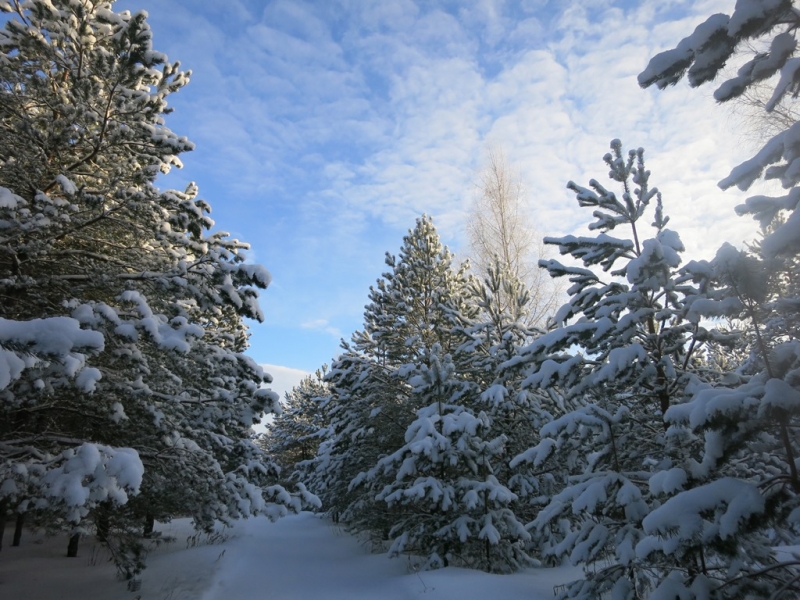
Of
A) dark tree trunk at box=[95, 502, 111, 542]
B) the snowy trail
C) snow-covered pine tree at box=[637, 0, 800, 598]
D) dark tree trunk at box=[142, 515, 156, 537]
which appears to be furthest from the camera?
dark tree trunk at box=[142, 515, 156, 537]

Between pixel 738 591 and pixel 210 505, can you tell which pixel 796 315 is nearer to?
pixel 738 591

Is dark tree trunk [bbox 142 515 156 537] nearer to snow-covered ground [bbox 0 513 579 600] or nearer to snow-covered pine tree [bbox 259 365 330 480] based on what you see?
snow-covered ground [bbox 0 513 579 600]

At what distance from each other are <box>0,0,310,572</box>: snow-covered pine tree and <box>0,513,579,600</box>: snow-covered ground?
265cm

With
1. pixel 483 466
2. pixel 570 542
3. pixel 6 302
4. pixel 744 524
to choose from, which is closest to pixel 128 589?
pixel 6 302

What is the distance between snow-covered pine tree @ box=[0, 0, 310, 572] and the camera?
5.02m

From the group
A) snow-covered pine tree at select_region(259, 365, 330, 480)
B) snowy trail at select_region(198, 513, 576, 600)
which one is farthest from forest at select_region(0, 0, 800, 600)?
snow-covered pine tree at select_region(259, 365, 330, 480)

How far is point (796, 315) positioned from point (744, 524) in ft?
4.67

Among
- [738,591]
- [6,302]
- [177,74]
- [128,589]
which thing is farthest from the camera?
[128,589]

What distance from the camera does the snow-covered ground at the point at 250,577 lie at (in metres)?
7.05

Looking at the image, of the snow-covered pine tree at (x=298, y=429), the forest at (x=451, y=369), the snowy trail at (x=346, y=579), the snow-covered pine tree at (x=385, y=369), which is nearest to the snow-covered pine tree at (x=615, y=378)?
the forest at (x=451, y=369)

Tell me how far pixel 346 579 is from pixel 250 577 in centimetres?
224

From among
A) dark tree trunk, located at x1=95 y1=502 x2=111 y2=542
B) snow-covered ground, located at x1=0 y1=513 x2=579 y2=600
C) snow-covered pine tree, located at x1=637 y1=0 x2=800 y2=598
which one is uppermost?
snow-covered pine tree, located at x1=637 y1=0 x2=800 y2=598

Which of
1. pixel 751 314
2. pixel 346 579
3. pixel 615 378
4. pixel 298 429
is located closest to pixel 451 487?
pixel 346 579

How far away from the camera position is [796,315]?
110 inches
